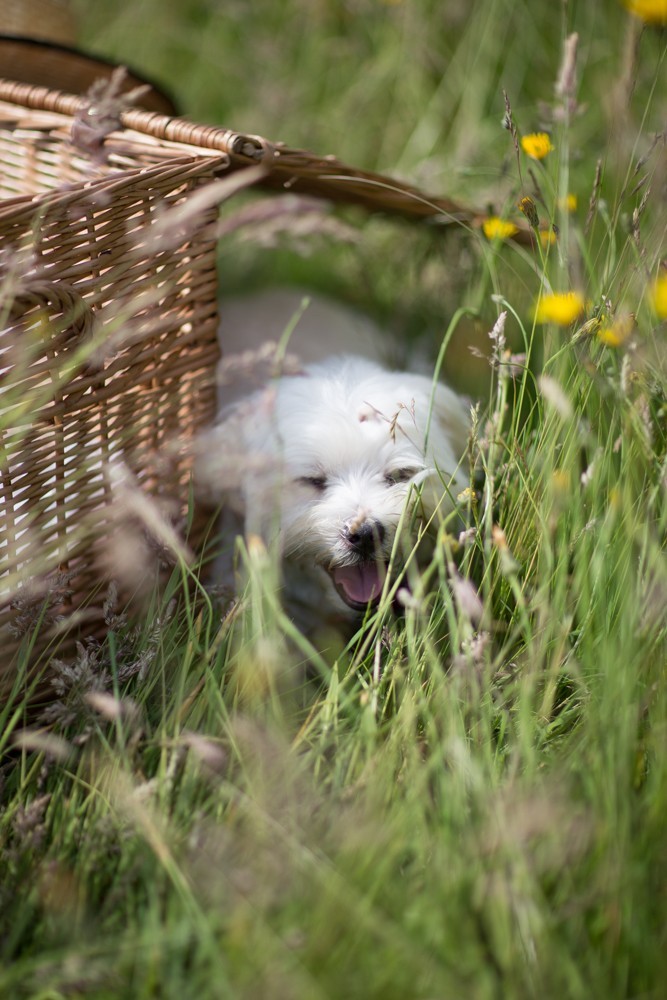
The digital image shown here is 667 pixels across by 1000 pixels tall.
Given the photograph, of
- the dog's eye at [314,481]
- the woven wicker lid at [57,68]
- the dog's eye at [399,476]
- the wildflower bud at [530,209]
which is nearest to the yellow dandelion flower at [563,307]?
the wildflower bud at [530,209]

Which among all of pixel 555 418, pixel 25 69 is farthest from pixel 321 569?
pixel 25 69

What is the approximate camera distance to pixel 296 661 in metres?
1.71

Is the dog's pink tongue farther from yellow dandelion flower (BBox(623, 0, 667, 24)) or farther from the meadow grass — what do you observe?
yellow dandelion flower (BBox(623, 0, 667, 24))

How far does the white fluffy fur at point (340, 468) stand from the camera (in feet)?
5.82

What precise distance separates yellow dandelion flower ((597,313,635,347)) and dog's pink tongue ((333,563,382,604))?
28.2 inches

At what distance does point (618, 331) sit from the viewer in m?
1.28

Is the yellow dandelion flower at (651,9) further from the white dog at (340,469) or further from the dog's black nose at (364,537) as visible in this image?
the dog's black nose at (364,537)

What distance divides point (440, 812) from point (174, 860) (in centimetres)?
36

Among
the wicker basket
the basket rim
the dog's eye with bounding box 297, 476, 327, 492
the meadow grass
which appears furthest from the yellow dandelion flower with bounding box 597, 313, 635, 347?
the dog's eye with bounding box 297, 476, 327, 492

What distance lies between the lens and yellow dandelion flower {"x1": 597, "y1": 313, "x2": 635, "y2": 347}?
126 cm

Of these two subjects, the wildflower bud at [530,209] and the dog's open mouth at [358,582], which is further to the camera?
the dog's open mouth at [358,582]

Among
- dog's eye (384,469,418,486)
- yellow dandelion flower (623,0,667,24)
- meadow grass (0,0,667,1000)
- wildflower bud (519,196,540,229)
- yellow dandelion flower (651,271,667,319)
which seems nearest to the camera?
meadow grass (0,0,667,1000)

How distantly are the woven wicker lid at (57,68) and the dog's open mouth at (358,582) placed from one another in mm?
1345

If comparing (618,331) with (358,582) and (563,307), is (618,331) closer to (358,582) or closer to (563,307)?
(563,307)
